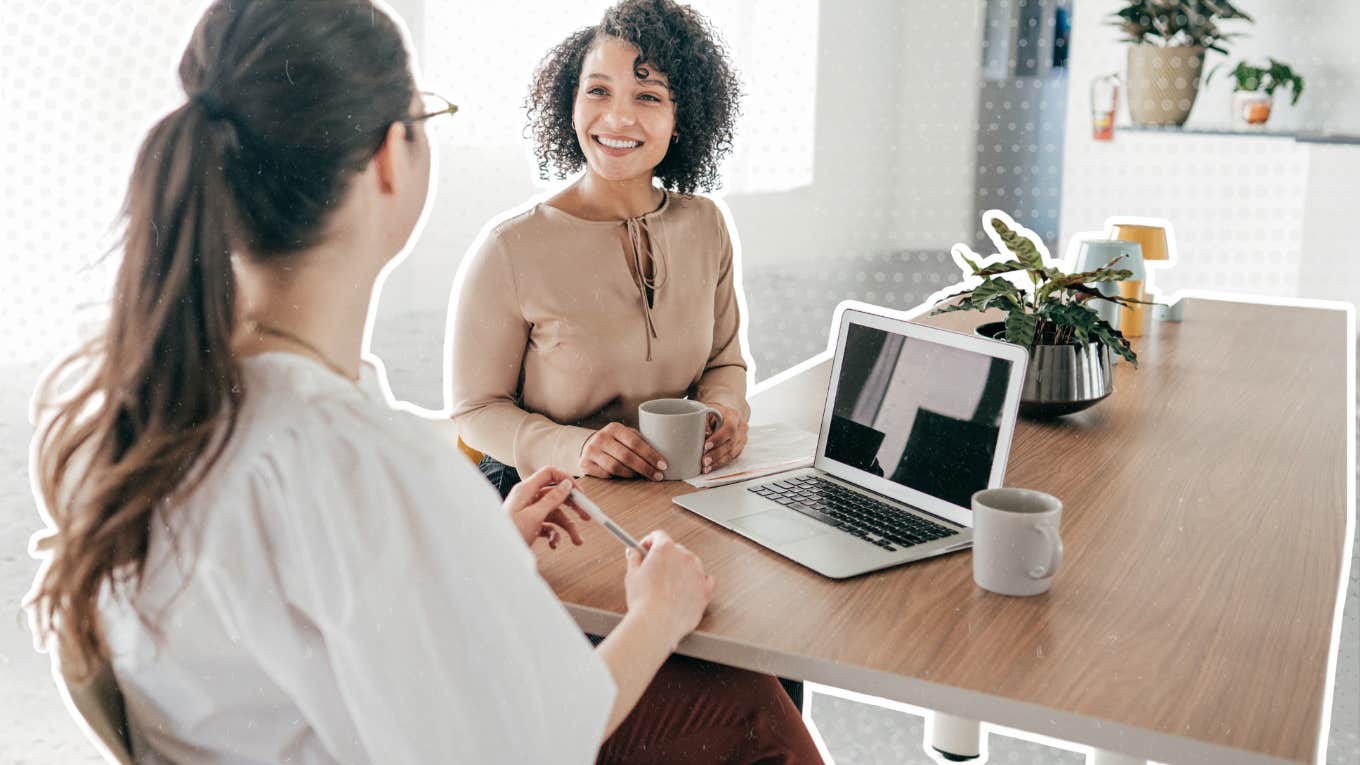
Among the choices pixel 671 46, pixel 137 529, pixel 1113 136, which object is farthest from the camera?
pixel 1113 136

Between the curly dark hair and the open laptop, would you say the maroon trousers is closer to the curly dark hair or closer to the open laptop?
the open laptop

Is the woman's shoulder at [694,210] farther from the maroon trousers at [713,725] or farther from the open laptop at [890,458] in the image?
the maroon trousers at [713,725]

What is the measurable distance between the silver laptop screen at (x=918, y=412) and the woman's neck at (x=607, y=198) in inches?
19.7

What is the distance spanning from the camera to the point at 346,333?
83cm

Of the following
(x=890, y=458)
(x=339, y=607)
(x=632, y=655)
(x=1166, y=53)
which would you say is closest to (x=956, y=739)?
(x=890, y=458)

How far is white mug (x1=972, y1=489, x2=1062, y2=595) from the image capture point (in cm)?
103

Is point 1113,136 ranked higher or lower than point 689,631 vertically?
higher

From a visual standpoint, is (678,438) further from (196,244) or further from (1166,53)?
(1166,53)

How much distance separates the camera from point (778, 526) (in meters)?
1.21

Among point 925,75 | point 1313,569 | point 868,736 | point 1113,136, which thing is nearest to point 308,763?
point 1313,569

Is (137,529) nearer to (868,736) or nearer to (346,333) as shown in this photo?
(346,333)

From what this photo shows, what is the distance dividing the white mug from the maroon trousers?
0.95 feet

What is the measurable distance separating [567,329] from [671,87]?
15.9 inches

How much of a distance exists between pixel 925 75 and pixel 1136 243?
4760 mm
